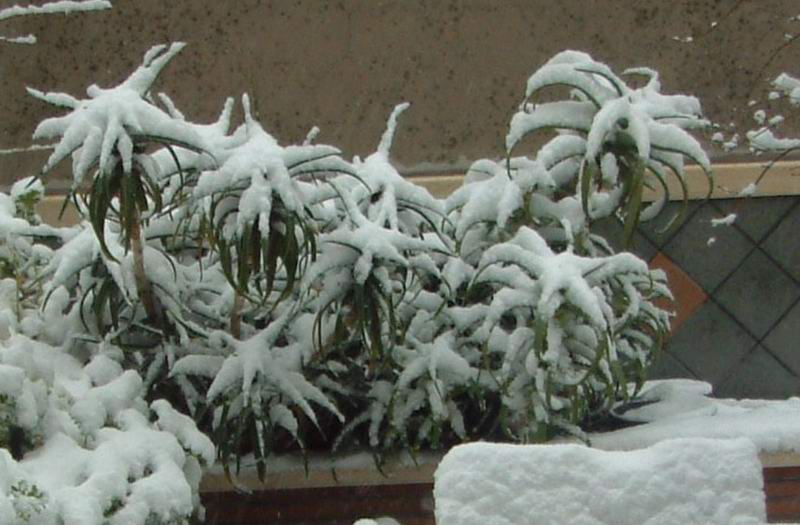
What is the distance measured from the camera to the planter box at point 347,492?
9.73 ft

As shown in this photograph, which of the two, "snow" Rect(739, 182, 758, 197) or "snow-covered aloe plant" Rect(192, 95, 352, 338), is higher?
"snow" Rect(739, 182, 758, 197)

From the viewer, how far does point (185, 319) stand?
299 cm

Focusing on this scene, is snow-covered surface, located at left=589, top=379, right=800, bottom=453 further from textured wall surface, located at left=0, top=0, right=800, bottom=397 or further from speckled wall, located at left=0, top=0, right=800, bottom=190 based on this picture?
speckled wall, located at left=0, top=0, right=800, bottom=190

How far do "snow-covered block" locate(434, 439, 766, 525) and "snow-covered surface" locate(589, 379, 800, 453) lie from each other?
85cm

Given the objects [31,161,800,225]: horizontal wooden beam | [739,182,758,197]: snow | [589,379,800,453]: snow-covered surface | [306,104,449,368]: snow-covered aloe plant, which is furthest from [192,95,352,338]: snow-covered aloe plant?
[739,182,758,197]: snow

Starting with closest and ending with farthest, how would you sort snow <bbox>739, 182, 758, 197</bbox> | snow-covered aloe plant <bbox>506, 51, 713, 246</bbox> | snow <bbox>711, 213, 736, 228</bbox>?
snow-covered aloe plant <bbox>506, 51, 713, 246</bbox>, snow <bbox>739, 182, 758, 197</bbox>, snow <bbox>711, 213, 736, 228</bbox>

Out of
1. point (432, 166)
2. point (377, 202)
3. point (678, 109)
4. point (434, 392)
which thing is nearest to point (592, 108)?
point (678, 109)

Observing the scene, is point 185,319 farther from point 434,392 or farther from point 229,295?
point 434,392

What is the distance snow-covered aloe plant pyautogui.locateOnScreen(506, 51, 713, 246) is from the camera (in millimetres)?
2748

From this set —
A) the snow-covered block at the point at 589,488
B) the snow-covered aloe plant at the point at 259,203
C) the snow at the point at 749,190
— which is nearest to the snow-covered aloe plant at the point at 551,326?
the snow-covered aloe plant at the point at 259,203

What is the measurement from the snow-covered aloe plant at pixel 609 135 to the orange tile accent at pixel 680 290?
1485 mm

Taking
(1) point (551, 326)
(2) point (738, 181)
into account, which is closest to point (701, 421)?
(1) point (551, 326)

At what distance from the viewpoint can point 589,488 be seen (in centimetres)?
184

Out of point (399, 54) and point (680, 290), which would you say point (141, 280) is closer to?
point (399, 54)
